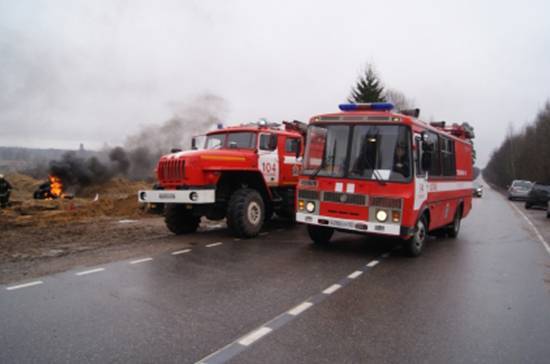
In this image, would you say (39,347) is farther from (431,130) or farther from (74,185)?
(74,185)

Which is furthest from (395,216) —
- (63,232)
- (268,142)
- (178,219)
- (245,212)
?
(63,232)

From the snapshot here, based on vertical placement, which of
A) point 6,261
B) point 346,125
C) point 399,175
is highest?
point 346,125

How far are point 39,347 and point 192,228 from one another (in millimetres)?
7063

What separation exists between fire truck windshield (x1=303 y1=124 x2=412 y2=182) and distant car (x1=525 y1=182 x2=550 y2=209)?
Answer: 1903 cm

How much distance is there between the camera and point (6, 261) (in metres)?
7.30

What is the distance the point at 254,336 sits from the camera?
4.16 metres

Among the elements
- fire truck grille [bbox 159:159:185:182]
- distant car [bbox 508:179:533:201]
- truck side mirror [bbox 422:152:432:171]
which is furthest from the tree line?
fire truck grille [bbox 159:159:185:182]

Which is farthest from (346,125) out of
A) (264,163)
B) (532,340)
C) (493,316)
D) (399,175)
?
(532,340)

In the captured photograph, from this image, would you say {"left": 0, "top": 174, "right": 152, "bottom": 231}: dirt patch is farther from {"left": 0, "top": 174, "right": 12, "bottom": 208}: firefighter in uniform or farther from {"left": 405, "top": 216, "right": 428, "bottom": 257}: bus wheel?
{"left": 405, "top": 216, "right": 428, "bottom": 257}: bus wheel

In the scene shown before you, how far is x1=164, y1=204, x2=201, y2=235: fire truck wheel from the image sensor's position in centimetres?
1030

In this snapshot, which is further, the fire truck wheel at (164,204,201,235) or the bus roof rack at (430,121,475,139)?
the bus roof rack at (430,121,475,139)

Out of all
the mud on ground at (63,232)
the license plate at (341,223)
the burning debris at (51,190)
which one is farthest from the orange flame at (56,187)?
the license plate at (341,223)

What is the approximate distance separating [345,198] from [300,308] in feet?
10.6

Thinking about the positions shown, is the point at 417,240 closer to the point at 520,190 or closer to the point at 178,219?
the point at 178,219
